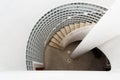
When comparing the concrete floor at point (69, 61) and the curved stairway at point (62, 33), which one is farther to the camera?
the concrete floor at point (69, 61)

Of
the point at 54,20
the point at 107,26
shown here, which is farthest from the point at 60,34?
the point at 107,26

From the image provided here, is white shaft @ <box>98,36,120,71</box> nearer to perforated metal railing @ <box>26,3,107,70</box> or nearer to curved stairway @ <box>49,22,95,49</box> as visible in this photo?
perforated metal railing @ <box>26,3,107,70</box>

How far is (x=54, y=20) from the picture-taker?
4.98 meters

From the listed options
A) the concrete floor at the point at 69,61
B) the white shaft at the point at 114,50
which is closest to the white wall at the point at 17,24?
the white shaft at the point at 114,50

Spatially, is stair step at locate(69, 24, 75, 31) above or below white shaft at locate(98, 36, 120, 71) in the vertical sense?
above

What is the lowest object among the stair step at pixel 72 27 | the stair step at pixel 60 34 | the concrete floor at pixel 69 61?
the concrete floor at pixel 69 61

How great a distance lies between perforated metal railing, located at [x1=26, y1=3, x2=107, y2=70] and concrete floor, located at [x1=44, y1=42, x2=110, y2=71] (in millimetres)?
438

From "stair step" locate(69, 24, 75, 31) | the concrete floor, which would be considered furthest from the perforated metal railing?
the concrete floor

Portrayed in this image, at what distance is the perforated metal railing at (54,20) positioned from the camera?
445 cm

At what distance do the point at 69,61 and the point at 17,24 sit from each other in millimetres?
2523

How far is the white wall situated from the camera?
11.4 ft

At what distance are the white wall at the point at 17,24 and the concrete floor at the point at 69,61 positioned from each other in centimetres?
176

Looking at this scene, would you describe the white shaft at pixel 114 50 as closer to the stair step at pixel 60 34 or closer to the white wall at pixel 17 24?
the white wall at pixel 17 24

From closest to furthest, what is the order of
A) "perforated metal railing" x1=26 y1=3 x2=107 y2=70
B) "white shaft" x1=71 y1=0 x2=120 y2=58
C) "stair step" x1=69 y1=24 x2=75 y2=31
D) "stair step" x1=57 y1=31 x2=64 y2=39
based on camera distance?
1. "white shaft" x1=71 y1=0 x2=120 y2=58
2. "perforated metal railing" x1=26 y1=3 x2=107 y2=70
3. "stair step" x1=69 y1=24 x2=75 y2=31
4. "stair step" x1=57 y1=31 x2=64 y2=39
